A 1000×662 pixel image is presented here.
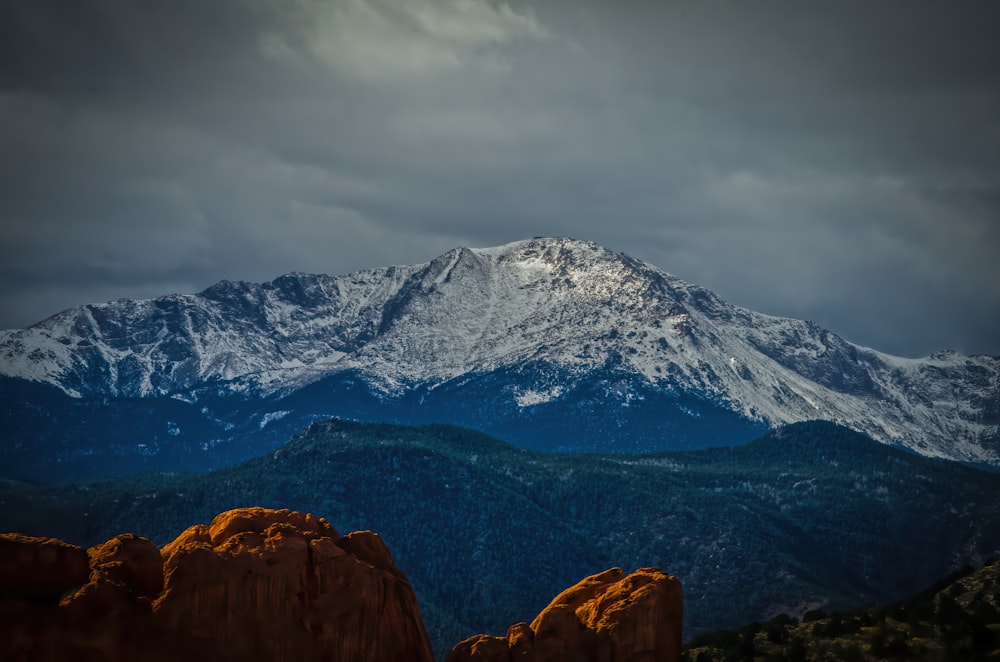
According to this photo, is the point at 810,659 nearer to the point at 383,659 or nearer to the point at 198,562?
the point at 383,659

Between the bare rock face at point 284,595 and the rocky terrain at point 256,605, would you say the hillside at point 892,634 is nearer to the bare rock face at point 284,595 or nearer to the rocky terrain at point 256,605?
the rocky terrain at point 256,605

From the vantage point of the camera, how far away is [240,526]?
106 meters

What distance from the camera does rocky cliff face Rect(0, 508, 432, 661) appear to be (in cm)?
9250

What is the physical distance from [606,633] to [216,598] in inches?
1306

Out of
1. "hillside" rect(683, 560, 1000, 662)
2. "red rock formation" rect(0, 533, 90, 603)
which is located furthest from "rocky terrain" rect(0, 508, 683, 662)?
"hillside" rect(683, 560, 1000, 662)

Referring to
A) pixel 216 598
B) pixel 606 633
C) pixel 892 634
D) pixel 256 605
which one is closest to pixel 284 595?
pixel 256 605

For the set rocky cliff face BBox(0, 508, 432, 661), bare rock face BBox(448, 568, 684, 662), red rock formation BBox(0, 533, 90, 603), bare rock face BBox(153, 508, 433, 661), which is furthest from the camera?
bare rock face BBox(448, 568, 684, 662)

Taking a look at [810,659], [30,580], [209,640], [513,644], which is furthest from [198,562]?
[810,659]

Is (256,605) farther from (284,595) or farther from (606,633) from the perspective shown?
(606,633)

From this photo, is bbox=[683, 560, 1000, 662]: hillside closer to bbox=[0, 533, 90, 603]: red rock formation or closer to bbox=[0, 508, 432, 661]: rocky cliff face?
bbox=[0, 508, 432, 661]: rocky cliff face

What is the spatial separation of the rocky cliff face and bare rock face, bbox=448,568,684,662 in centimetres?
710

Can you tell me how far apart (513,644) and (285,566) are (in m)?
21.6

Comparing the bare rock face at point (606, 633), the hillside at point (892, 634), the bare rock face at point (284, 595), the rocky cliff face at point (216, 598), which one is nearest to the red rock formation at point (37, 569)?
the rocky cliff face at point (216, 598)

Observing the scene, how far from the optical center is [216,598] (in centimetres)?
9838
